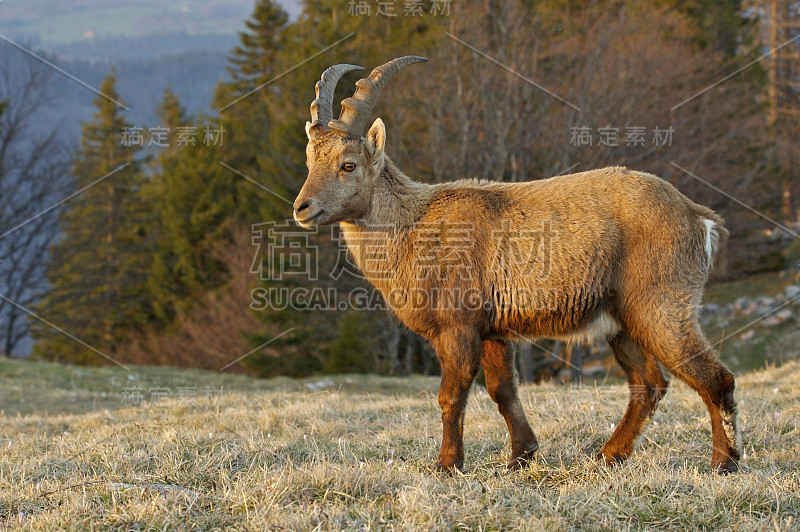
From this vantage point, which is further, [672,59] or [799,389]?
[672,59]

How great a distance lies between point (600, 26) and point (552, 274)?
72.3 feet

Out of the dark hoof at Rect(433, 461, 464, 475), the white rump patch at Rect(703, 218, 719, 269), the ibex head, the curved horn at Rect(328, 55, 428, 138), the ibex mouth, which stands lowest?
the dark hoof at Rect(433, 461, 464, 475)

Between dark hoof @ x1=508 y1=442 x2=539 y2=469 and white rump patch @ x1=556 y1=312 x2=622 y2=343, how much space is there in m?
0.96

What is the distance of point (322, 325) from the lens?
2723cm

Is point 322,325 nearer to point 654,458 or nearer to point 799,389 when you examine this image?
point 799,389

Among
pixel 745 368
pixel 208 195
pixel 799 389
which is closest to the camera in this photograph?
pixel 799 389

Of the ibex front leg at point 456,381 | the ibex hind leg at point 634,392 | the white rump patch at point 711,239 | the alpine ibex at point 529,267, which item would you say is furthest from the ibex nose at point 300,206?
the white rump patch at point 711,239

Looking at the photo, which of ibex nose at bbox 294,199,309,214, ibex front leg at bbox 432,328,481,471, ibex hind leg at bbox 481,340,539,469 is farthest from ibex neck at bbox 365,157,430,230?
ibex hind leg at bbox 481,340,539,469

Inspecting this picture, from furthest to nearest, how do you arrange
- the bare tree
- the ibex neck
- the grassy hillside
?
the bare tree
the ibex neck
the grassy hillside

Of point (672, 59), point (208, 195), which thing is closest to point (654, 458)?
point (672, 59)

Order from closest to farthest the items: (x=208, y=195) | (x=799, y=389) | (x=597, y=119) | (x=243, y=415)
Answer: (x=243, y=415), (x=799, y=389), (x=597, y=119), (x=208, y=195)

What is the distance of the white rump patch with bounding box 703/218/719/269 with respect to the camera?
5898mm

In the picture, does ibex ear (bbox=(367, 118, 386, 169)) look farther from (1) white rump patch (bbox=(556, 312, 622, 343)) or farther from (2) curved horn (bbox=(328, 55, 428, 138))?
(1) white rump patch (bbox=(556, 312, 622, 343))

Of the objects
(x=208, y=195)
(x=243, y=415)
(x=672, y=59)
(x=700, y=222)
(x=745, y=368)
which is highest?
(x=672, y=59)
